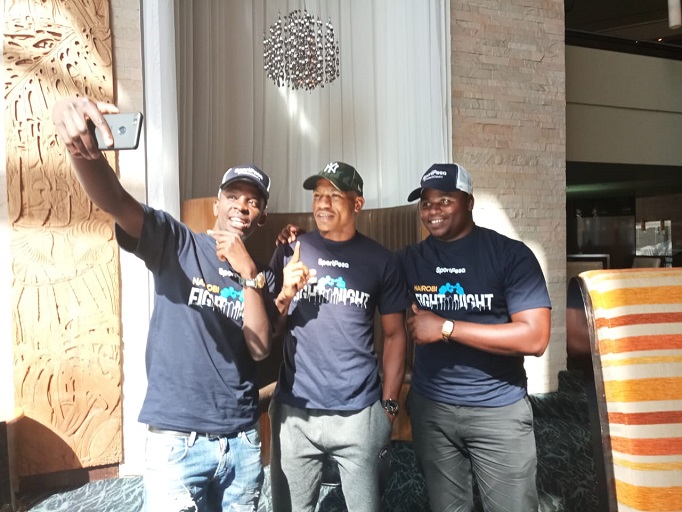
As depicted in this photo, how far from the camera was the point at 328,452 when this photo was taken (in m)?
1.92

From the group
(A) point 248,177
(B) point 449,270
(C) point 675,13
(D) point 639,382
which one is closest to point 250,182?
(A) point 248,177

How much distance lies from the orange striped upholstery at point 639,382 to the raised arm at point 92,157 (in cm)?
117

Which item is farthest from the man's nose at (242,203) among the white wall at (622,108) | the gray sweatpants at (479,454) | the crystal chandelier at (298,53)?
the white wall at (622,108)

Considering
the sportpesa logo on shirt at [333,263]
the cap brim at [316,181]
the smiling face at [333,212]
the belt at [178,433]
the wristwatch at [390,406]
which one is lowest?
the wristwatch at [390,406]

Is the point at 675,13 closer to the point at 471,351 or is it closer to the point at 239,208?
the point at 471,351

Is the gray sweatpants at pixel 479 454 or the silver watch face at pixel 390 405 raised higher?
the silver watch face at pixel 390 405

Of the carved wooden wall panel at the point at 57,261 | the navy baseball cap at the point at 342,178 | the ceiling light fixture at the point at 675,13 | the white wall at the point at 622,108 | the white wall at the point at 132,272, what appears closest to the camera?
the navy baseball cap at the point at 342,178

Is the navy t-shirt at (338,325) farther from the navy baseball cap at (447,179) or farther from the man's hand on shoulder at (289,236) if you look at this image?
the navy baseball cap at (447,179)

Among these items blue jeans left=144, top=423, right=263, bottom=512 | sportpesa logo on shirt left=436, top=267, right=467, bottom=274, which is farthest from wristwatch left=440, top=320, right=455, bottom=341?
blue jeans left=144, top=423, right=263, bottom=512

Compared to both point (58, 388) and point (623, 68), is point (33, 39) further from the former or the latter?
point (623, 68)

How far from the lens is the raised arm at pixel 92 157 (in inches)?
47.7

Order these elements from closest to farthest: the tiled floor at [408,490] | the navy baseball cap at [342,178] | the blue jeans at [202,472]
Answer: the blue jeans at [202,472] → the navy baseball cap at [342,178] → the tiled floor at [408,490]

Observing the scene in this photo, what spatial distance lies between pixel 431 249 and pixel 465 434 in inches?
28.5

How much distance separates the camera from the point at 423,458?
2.10m
